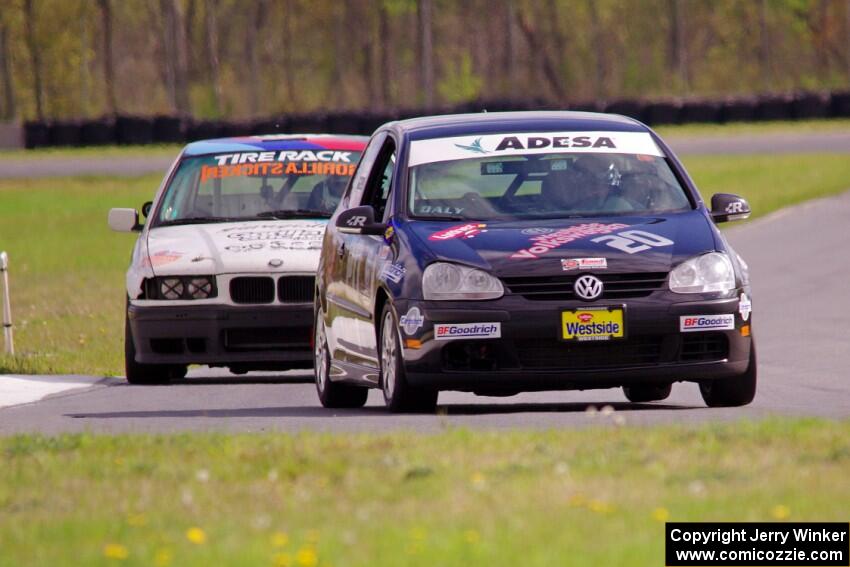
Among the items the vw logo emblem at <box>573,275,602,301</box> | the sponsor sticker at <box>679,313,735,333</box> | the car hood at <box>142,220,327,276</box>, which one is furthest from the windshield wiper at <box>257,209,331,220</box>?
the sponsor sticker at <box>679,313,735,333</box>

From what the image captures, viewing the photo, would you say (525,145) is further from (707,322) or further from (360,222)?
(707,322)

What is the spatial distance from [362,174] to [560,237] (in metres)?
2.13

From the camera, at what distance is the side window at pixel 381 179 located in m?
10.7

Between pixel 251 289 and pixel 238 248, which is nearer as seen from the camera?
pixel 251 289

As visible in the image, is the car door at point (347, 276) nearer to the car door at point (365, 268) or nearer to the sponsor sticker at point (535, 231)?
the car door at point (365, 268)

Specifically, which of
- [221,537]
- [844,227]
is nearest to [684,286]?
[221,537]

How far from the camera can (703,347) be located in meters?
9.41

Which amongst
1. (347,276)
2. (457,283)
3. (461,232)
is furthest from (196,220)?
(457,283)

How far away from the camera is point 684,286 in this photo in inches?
367

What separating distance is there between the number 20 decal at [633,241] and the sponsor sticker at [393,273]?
101 centimetres

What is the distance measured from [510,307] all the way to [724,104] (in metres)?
56.1

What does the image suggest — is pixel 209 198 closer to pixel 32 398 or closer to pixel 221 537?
pixel 32 398

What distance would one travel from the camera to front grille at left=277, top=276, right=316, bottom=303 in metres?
12.8

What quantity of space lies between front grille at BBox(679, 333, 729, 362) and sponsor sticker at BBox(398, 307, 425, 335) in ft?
4.35
